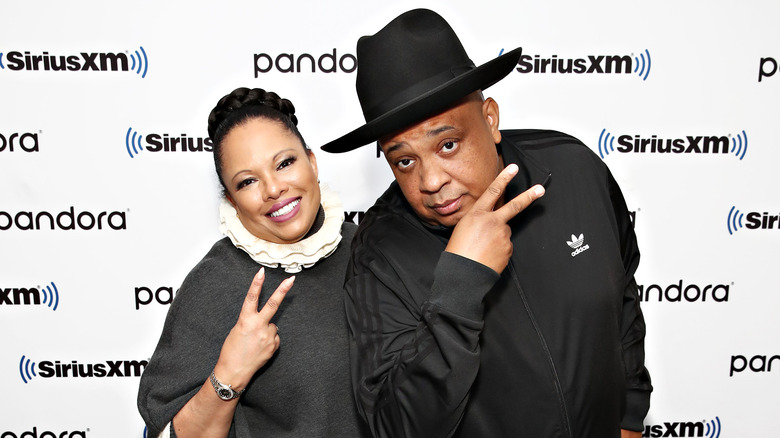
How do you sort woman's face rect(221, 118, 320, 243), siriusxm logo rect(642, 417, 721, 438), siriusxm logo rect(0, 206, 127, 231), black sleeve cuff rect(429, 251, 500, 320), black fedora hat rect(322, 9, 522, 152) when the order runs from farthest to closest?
siriusxm logo rect(642, 417, 721, 438) → siriusxm logo rect(0, 206, 127, 231) → woman's face rect(221, 118, 320, 243) → black fedora hat rect(322, 9, 522, 152) → black sleeve cuff rect(429, 251, 500, 320)

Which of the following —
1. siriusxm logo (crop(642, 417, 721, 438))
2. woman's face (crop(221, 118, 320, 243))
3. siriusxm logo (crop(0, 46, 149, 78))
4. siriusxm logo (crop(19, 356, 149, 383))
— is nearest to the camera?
woman's face (crop(221, 118, 320, 243))

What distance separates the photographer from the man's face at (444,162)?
1.12 m

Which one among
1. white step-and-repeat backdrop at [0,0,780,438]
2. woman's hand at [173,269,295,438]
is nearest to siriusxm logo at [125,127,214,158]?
white step-and-repeat backdrop at [0,0,780,438]

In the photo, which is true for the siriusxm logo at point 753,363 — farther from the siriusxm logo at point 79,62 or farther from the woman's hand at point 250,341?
the siriusxm logo at point 79,62

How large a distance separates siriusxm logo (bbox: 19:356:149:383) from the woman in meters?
0.83

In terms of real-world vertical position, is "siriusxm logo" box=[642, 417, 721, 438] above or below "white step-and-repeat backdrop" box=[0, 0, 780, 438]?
below

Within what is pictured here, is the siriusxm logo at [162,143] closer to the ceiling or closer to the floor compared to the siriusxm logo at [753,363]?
closer to the ceiling

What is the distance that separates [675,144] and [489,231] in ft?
4.62

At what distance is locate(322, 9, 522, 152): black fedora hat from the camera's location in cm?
112

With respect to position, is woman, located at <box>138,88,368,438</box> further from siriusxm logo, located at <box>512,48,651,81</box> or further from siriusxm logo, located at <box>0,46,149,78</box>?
siriusxm logo, located at <box>512,48,651,81</box>

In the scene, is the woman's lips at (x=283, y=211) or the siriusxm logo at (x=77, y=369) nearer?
the woman's lips at (x=283, y=211)

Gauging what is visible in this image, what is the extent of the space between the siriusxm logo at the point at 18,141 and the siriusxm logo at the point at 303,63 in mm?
825

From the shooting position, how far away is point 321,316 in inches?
56.7

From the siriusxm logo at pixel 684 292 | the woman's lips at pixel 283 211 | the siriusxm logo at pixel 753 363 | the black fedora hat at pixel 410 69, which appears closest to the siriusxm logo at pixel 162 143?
the woman's lips at pixel 283 211
